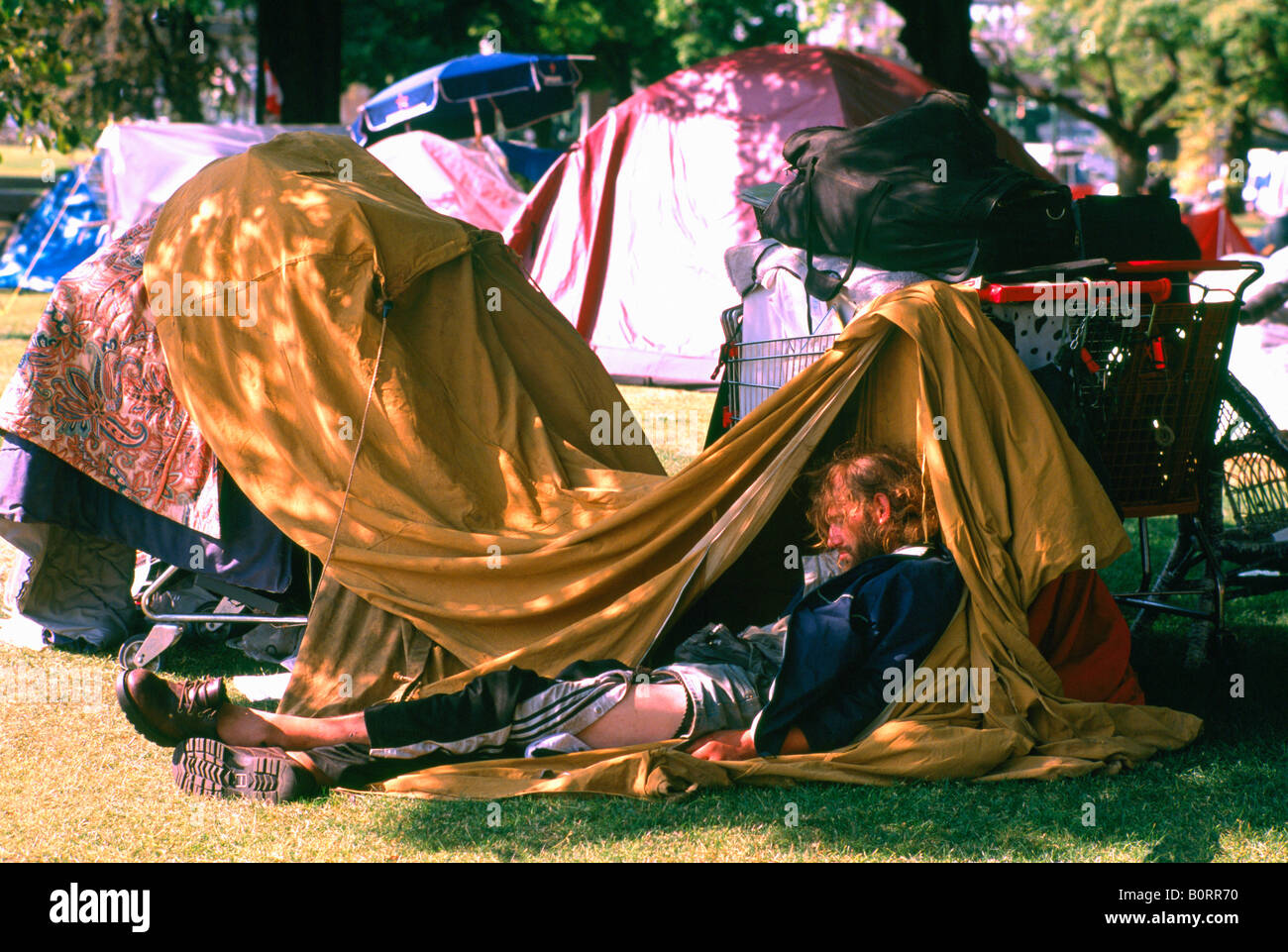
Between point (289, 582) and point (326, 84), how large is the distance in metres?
7.25

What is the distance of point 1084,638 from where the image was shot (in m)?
3.96

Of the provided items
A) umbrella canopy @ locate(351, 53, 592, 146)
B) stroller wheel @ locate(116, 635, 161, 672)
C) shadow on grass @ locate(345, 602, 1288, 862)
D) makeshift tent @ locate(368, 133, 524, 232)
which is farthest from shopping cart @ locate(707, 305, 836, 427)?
umbrella canopy @ locate(351, 53, 592, 146)

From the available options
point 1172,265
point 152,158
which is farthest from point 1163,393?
point 152,158

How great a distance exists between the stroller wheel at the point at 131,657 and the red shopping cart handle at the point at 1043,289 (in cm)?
302

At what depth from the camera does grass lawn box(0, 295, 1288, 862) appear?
326cm

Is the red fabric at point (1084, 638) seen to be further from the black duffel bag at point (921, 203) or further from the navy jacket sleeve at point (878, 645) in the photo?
the black duffel bag at point (921, 203)

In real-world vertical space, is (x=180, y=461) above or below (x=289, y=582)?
above

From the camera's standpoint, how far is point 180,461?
443cm

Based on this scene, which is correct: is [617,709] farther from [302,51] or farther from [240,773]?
[302,51]

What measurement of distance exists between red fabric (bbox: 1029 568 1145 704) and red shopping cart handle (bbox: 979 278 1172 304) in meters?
0.83

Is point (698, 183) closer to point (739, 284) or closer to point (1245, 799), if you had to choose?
point (739, 284)

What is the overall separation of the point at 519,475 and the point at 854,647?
1.32 meters

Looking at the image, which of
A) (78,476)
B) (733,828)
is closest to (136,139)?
(78,476)

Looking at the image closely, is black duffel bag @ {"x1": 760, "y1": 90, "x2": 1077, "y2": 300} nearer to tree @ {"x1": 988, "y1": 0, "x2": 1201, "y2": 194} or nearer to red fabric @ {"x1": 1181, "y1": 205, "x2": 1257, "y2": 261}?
red fabric @ {"x1": 1181, "y1": 205, "x2": 1257, "y2": 261}
